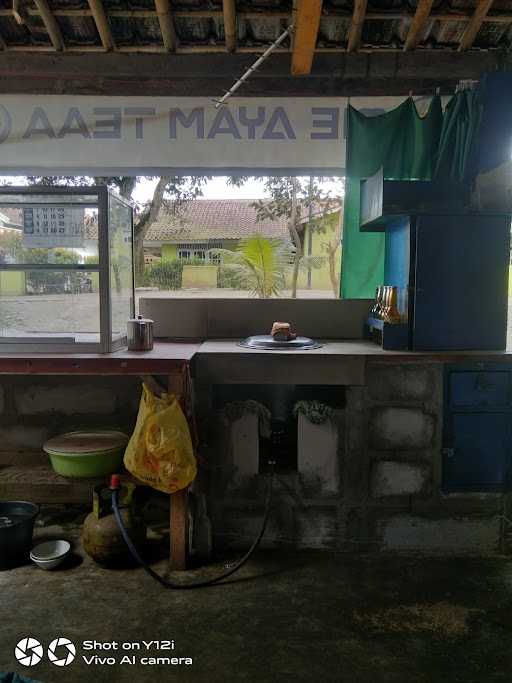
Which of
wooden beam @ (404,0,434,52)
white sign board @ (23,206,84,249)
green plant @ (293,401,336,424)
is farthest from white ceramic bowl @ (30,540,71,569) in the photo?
wooden beam @ (404,0,434,52)

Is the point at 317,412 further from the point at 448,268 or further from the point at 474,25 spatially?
the point at 474,25

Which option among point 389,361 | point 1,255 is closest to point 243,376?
point 389,361

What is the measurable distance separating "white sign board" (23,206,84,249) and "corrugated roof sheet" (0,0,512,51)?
4.90 feet

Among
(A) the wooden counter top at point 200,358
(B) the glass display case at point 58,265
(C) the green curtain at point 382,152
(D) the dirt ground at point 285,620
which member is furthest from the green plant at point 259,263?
(D) the dirt ground at point 285,620

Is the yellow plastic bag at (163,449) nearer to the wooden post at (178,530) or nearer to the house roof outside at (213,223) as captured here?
the wooden post at (178,530)

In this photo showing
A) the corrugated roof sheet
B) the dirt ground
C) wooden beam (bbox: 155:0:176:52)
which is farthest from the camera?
the corrugated roof sheet

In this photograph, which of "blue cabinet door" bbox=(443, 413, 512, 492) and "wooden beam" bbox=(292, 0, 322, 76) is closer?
"wooden beam" bbox=(292, 0, 322, 76)

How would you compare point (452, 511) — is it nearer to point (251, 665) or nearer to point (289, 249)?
point (251, 665)

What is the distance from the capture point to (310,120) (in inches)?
175

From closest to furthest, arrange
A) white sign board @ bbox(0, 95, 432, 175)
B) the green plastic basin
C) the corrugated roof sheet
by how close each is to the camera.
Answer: the green plastic basin
the corrugated roof sheet
white sign board @ bbox(0, 95, 432, 175)

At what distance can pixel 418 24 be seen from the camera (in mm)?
3904

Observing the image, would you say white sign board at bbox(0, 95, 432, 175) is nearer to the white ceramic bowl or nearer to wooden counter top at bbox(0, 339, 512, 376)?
wooden counter top at bbox(0, 339, 512, 376)

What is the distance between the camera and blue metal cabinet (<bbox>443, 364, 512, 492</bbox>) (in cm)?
362

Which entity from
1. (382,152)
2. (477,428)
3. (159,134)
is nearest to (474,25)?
(382,152)
